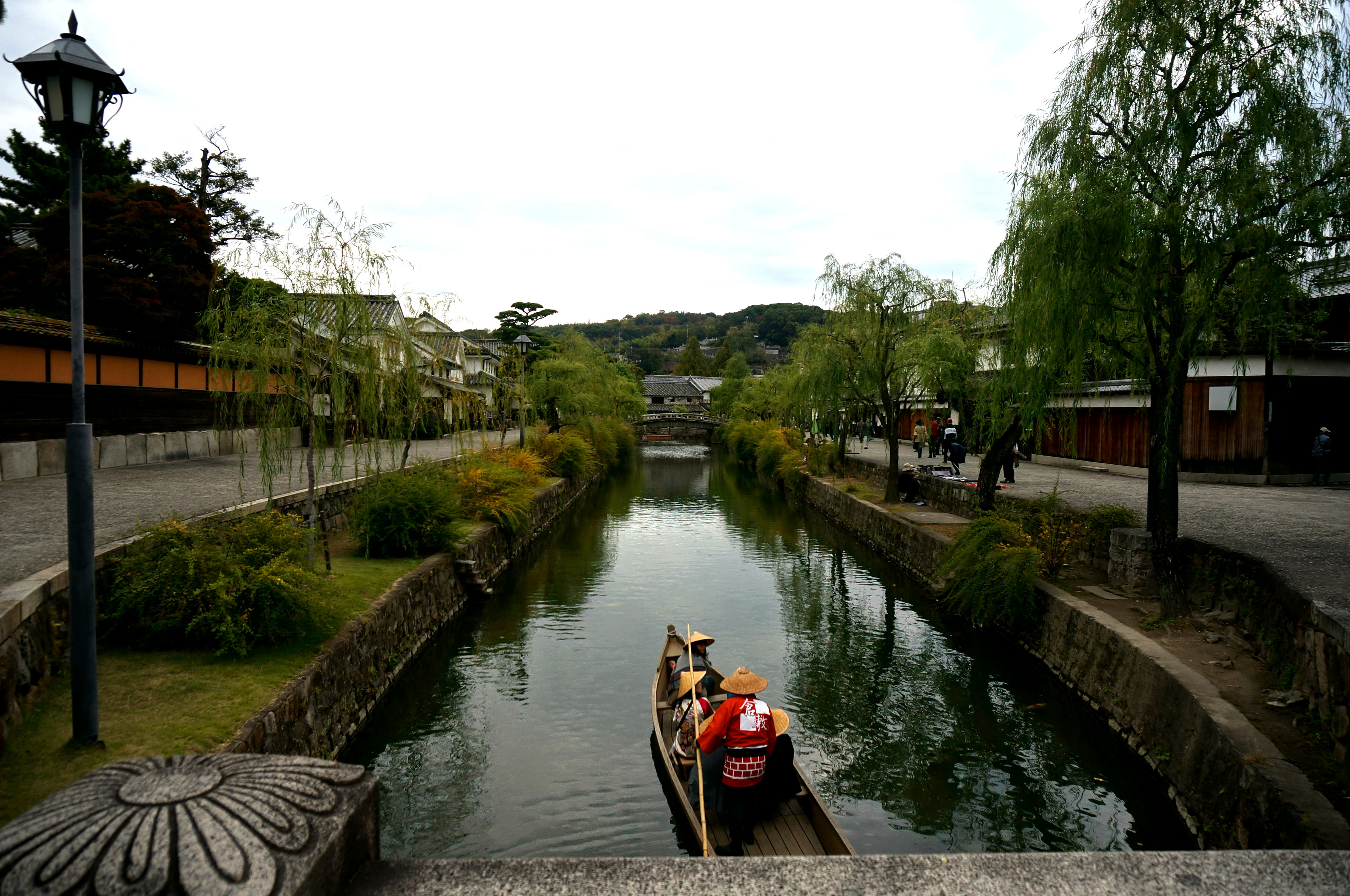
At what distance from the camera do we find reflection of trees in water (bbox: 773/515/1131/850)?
21.9 feet

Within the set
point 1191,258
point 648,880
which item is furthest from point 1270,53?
point 648,880

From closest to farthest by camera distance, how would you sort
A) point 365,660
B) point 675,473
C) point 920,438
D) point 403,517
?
1. point 365,660
2. point 403,517
3. point 920,438
4. point 675,473

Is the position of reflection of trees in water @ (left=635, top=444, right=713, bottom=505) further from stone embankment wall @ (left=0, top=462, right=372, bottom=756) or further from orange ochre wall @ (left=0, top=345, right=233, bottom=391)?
stone embankment wall @ (left=0, top=462, right=372, bottom=756)

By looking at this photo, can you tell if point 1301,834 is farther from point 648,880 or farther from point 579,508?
point 579,508

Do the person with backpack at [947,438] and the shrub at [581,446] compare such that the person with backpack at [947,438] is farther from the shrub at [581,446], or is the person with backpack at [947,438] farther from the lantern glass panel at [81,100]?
the lantern glass panel at [81,100]

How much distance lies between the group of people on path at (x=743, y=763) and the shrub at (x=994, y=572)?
5.30 metres

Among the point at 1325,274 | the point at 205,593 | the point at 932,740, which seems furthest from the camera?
the point at 932,740

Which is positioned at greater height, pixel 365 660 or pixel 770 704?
pixel 365 660

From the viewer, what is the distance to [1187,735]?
20.9ft

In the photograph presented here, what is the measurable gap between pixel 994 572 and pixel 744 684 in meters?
5.87

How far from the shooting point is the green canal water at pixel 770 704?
6566mm

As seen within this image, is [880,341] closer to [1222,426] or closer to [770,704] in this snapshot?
[1222,426]

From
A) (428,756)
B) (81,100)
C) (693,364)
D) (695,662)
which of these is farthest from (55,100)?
(693,364)

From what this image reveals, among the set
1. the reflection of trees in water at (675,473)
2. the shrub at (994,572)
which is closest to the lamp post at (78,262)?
the shrub at (994,572)
